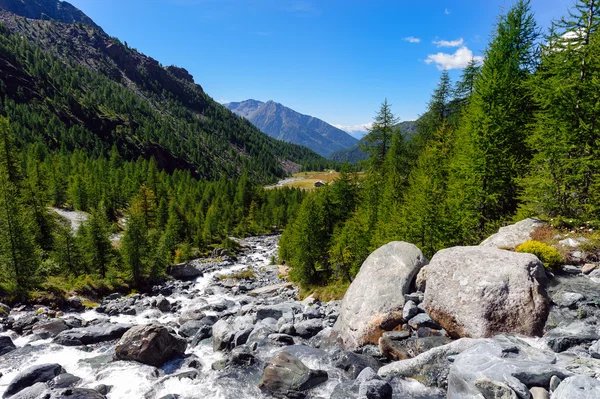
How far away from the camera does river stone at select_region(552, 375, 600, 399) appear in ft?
22.8

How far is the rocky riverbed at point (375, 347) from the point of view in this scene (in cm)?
941

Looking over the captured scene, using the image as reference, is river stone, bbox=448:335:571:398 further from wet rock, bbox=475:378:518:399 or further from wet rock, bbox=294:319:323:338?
wet rock, bbox=294:319:323:338

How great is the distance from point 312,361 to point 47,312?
2408 cm

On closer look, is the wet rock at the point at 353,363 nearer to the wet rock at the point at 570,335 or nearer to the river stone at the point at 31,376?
the wet rock at the point at 570,335

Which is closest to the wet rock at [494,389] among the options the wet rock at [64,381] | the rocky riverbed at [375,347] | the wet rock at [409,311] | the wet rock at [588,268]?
the rocky riverbed at [375,347]

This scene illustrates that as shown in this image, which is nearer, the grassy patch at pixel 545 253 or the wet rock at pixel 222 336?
the grassy patch at pixel 545 253

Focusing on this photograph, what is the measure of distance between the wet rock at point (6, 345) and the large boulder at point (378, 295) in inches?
799

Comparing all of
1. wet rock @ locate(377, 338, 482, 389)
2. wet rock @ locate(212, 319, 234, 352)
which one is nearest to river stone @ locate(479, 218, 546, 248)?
wet rock @ locate(377, 338, 482, 389)

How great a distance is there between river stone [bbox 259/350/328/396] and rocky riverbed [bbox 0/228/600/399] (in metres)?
0.05

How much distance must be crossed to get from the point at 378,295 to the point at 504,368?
6.95 metres

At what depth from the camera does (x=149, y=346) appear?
16.8m

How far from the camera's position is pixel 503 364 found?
8.99m

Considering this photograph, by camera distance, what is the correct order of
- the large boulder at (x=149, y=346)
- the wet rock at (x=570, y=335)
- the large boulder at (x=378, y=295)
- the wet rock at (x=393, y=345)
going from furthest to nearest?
1. the large boulder at (x=149, y=346)
2. the large boulder at (x=378, y=295)
3. the wet rock at (x=393, y=345)
4. the wet rock at (x=570, y=335)

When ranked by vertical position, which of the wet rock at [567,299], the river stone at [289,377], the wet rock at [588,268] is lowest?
the river stone at [289,377]
